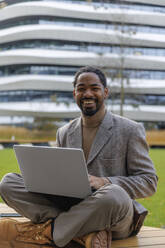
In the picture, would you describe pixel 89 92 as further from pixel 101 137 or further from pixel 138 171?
pixel 138 171

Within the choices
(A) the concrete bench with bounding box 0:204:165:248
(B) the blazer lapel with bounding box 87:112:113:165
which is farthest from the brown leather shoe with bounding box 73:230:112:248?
(B) the blazer lapel with bounding box 87:112:113:165

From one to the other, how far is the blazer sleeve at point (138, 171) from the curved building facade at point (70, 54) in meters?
27.1

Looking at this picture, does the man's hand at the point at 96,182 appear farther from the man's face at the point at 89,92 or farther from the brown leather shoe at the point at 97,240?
the man's face at the point at 89,92

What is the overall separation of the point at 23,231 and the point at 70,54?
29.5m

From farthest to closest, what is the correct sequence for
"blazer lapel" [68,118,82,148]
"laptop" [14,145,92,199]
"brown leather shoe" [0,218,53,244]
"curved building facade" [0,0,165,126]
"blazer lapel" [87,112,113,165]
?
"curved building facade" [0,0,165,126] < "blazer lapel" [68,118,82,148] < "blazer lapel" [87,112,113,165] < "brown leather shoe" [0,218,53,244] < "laptop" [14,145,92,199]

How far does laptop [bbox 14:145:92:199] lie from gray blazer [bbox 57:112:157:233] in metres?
0.32

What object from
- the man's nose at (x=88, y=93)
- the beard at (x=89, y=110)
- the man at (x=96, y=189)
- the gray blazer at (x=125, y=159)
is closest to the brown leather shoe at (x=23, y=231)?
the man at (x=96, y=189)

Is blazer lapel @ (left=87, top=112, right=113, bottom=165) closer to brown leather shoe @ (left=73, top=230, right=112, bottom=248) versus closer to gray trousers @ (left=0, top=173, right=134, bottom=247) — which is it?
gray trousers @ (left=0, top=173, right=134, bottom=247)

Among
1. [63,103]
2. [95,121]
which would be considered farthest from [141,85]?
[95,121]

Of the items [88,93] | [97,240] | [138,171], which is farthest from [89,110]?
[97,240]

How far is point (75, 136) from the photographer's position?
10.0ft

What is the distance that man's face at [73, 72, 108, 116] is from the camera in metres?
2.93

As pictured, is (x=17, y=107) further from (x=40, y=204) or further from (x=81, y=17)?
(x=40, y=204)

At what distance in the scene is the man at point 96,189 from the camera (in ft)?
8.14
